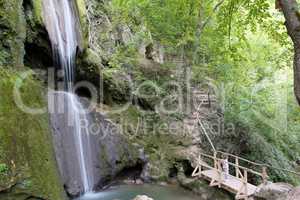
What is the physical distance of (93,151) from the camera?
10.1 meters

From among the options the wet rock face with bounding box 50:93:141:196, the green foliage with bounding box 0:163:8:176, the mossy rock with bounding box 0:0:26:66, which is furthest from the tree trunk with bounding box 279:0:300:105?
the wet rock face with bounding box 50:93:141:196

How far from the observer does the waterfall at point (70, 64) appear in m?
Result: 9.43

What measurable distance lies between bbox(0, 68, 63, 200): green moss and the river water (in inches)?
99.4

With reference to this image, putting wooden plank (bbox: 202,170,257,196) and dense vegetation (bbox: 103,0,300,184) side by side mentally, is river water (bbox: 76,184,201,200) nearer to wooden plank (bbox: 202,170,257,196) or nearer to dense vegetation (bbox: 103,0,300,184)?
wooden plank (bbox: 202,170,257,196)

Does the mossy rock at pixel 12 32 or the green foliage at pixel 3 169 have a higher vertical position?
the mossy rock at pixel 12 32

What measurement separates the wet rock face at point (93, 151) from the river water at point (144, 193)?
1.37 feet

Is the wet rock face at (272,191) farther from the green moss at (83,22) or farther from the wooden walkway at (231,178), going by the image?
the green moss at (83,22)

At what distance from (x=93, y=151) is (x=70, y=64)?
336 cm

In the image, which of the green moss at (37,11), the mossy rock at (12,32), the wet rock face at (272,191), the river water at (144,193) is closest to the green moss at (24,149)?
the mossy rock at (12,32)

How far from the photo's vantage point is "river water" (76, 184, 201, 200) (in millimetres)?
9305

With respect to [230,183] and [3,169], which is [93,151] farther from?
[3,169]

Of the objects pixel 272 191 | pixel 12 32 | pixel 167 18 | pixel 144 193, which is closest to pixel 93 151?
pixel 144 193

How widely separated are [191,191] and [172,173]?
1444mm

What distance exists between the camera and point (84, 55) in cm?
1203
